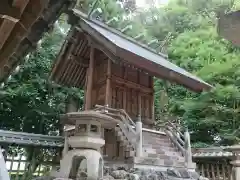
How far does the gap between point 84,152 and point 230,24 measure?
6.68 metres

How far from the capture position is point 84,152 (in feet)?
26.5

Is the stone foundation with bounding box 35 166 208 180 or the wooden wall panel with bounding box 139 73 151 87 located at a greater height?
the wooden wall panel with bounding box 139 73 151 87

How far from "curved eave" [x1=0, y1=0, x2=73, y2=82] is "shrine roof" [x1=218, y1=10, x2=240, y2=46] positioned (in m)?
1.80

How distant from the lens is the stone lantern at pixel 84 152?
7914 mm

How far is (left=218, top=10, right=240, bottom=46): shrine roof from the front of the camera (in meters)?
1.94

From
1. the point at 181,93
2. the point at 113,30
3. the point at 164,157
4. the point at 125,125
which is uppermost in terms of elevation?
the point at 113,30

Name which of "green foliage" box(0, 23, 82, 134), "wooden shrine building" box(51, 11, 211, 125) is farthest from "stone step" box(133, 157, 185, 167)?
"green foliage" box(0, 23, 82, 134)

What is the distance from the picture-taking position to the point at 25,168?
38.5ft

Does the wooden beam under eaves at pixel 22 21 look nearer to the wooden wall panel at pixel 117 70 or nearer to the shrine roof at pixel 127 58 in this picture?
the shrine roof at pixel 127 58

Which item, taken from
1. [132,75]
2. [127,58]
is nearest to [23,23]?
[127,58]

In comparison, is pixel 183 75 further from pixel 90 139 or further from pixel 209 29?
pixel 209 29

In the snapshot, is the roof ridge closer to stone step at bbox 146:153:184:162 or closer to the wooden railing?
the wooden railing

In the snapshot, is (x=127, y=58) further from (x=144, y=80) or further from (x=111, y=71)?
(x=144, y=80)

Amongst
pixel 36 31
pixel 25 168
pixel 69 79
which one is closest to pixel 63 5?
pixel 36 31
